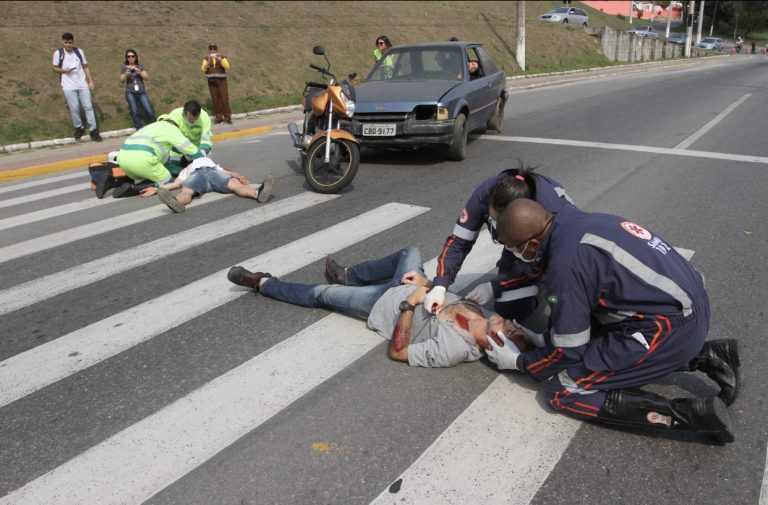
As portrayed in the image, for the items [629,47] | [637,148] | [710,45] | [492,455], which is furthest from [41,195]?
[710,45]

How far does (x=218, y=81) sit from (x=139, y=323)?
1092cm

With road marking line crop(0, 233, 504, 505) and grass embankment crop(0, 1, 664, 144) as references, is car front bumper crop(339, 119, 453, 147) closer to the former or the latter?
road marking line crop(0, 233, 504, 505)

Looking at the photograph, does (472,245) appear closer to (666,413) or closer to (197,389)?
(666,413)

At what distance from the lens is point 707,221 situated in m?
Answer: 6.56

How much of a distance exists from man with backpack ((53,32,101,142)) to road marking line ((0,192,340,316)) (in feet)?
23.1

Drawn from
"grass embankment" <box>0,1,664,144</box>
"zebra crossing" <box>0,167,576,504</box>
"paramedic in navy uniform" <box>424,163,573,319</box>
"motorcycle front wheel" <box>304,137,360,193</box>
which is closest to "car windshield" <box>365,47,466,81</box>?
"motorcycle front wheel" <box>304,137,360,193</box>

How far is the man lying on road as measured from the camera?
151 inches

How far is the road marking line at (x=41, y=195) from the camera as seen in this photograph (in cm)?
825

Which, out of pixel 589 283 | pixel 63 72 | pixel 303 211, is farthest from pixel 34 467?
pixel 63 72

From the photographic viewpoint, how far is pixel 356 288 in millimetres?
4504

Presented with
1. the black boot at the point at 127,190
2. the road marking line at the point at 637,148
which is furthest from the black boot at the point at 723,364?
the road marking line at the point at 637,148

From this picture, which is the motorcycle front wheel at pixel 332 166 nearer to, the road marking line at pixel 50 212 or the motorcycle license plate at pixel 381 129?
the motorcycle license plate at pixel 381 129

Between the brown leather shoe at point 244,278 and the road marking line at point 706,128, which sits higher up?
the brown leather shoe at point 244,278

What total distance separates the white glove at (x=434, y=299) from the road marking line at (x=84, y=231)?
423 cm
